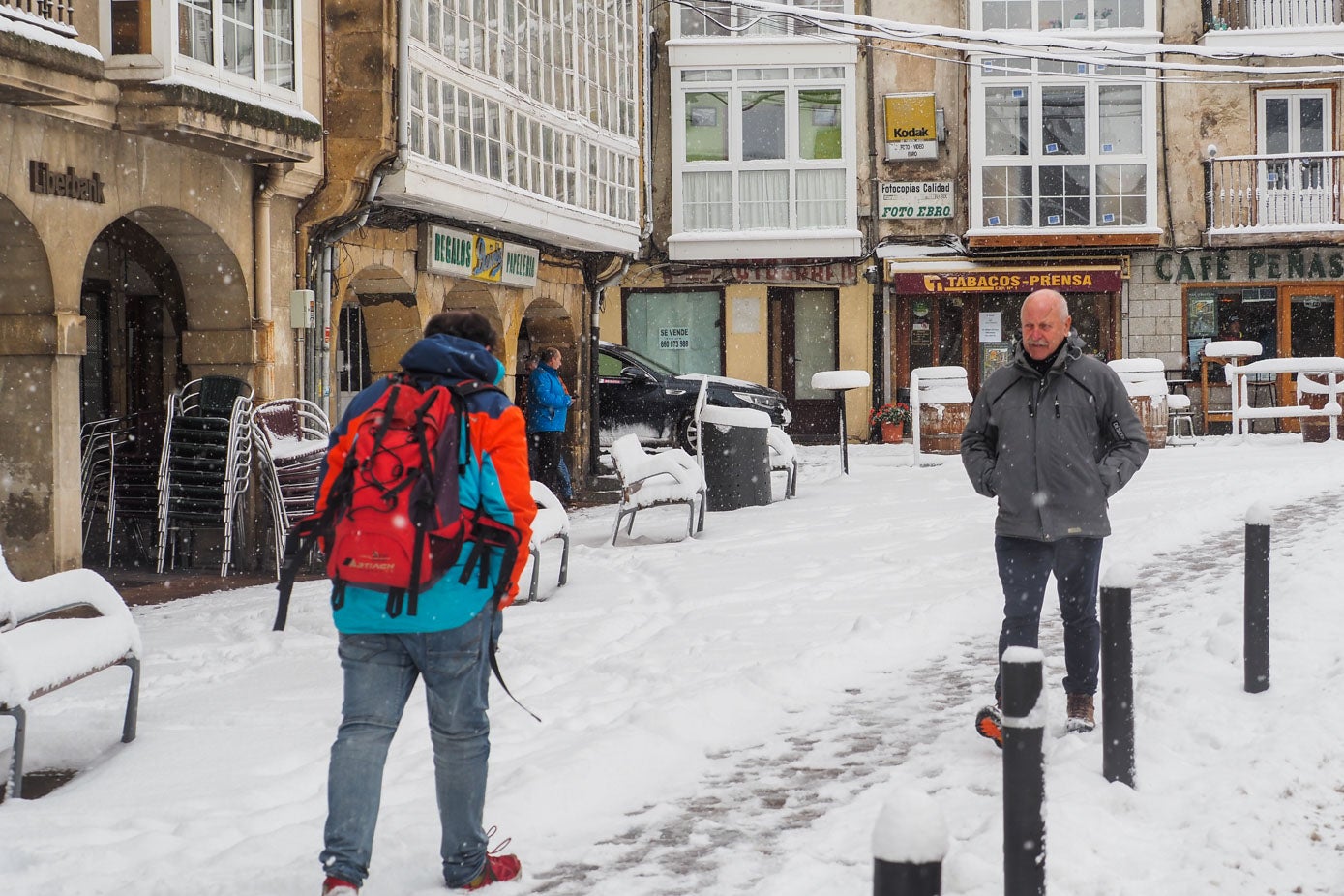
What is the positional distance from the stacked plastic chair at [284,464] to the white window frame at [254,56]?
255 cm

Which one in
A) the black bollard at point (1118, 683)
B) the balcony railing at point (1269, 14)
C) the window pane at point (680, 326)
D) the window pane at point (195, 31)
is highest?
the balcony railing at point (1269, 14)

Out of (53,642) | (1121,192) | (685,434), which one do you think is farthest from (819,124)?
(53,642)

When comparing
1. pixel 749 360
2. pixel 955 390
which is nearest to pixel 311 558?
pixel 955 390

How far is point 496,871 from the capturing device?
4.36 metres

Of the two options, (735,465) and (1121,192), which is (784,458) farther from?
(1121,192)

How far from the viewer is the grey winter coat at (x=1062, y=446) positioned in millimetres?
5637

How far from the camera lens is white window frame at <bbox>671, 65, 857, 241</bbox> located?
1077 inches

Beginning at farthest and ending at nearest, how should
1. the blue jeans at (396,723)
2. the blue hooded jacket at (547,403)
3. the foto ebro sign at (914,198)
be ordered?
1. the foto ebro sign at (914,198)
2. the blue hooded jacket at (547,403)
3. the blue jeans at (396,723)

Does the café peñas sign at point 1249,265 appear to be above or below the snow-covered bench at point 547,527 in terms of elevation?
above

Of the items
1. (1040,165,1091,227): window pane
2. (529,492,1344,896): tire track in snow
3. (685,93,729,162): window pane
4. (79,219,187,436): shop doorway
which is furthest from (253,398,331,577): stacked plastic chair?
(1040,165,1091,227): window pane

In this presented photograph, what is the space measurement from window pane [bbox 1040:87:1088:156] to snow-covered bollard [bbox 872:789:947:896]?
26340 millimetres

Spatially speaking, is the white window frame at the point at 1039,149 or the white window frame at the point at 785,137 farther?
the white window frame at the point at 785,137

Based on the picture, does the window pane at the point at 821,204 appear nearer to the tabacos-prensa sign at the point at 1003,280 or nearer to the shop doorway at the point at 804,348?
the shop doorway at the point at 804,348

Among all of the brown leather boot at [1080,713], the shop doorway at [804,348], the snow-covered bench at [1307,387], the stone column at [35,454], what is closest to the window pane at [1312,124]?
the snow-covered bench at [1307,387]
